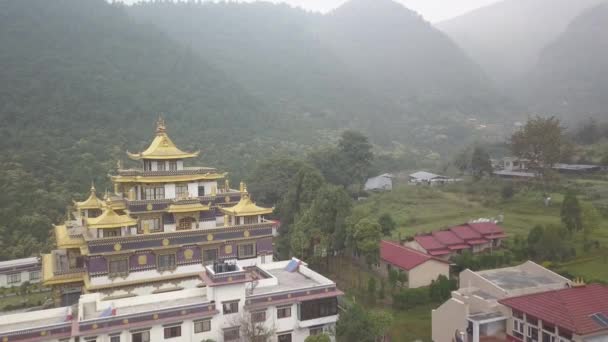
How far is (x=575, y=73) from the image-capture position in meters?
87.4

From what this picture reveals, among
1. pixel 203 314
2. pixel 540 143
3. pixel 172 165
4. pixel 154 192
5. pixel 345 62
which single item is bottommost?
pixel 203 314

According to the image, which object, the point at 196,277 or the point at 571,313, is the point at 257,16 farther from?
the point at 571,313

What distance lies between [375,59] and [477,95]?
24.8m

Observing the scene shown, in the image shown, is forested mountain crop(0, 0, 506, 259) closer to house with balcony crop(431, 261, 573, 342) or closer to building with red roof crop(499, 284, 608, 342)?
house with balcony crop(431, 261, 573, 342)

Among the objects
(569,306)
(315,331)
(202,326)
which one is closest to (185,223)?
(202,326)

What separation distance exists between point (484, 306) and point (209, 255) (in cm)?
1144

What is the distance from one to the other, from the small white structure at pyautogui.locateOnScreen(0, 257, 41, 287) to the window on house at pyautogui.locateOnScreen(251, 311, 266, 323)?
17.4m

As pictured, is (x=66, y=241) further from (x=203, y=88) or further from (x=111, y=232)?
(x=203, y=88)

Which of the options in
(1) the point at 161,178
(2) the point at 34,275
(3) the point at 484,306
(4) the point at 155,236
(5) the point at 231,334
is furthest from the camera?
(2) the point at 34,275

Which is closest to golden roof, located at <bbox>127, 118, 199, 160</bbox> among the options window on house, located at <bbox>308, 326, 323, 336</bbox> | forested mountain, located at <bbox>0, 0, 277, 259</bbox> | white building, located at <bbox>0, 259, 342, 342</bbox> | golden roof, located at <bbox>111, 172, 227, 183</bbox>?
golden roof, located at <bbox>111, 172, 227, 183</bbox>

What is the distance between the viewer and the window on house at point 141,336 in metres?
16.1

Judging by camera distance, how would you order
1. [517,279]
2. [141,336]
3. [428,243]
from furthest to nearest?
1. [428,243]
2. [517,279]
3. [141,336]

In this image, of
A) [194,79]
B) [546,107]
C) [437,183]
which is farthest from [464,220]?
[546,107]

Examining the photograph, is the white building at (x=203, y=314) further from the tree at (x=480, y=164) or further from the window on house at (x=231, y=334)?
the tree at (x=480, y=164)
